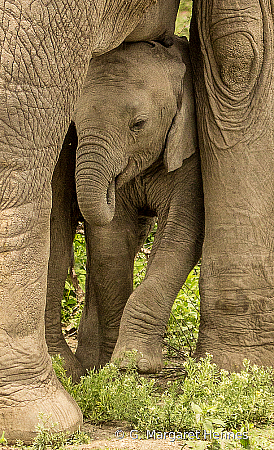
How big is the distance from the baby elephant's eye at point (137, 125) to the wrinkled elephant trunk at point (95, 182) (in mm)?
153

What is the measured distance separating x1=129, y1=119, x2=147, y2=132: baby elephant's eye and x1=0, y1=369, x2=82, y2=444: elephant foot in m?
1.03

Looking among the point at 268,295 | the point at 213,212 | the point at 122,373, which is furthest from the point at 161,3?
the point at 122,373

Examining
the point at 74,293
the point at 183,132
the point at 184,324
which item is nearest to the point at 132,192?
the point at 183,132

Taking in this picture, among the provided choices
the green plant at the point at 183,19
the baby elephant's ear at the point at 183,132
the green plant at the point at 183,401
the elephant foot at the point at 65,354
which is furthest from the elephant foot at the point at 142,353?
the green plant at the point at 183,19

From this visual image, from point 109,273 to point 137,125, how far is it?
618 mm

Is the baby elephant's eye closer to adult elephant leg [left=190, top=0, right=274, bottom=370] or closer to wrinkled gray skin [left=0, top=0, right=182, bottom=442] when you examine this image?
adult elephant leg [left=190, top=0, right=274, bottom=370]

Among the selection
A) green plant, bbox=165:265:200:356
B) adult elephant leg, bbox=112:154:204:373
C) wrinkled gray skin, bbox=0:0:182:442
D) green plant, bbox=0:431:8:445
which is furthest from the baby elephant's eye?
green plant, bbox=0:431:8:445

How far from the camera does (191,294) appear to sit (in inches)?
193

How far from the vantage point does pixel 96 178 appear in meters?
2.90

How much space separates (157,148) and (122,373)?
0.86 meters

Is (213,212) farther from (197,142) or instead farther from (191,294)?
(191,294)

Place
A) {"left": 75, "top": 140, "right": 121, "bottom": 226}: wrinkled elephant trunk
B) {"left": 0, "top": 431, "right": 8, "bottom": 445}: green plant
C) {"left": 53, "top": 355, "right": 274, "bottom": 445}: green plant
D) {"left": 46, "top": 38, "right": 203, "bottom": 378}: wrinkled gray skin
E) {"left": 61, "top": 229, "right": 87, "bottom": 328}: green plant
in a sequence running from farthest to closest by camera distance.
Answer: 1. {"left": 61, "top": 229, "right": 87, "bottom": 328}: green plant
2. {"left": 46, "top": 38, "right": 203, "bottom": 378}: wrinkled gray skin
3. {"left": 75, "top": 140, "right": 121, "bottom": 226}: wrinkled elephant trunk
4. {"left": 53, "top": 355, "right": 274, "bottom": 445}: green plant
5. {"left": 0, "top": 431, "right": 8, "bottom": 445}: green plant

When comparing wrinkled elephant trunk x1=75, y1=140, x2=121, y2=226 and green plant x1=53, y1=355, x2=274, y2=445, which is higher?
wrinkled elephant trunk x1=75, y1=140, x2=121, y2=226

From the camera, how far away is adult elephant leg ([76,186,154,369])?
337 centimetres
